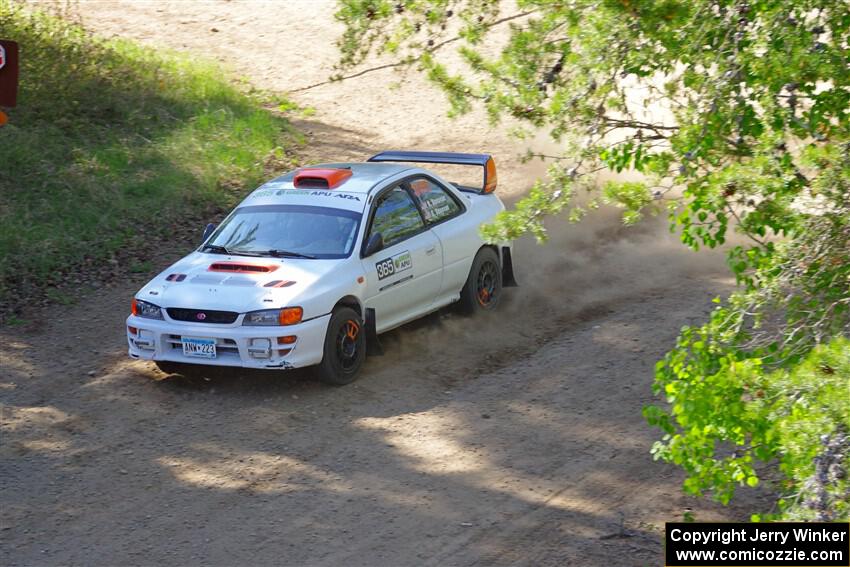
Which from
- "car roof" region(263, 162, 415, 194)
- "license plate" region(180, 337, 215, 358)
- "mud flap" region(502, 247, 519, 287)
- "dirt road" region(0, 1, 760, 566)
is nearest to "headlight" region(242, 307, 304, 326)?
Answer: "license plate" region(180, 337, 215, 358)

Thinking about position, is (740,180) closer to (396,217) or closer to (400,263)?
(400,263)

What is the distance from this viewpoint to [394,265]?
10.3 metres

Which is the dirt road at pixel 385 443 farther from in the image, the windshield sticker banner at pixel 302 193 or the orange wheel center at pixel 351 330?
the windshield sticker banner at pixel 302 193

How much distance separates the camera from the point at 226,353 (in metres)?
9.29

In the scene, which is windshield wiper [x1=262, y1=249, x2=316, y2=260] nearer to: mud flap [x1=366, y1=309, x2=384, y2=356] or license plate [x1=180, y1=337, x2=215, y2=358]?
mud flap [x1=366, y1=309, x2=384, y2=356]

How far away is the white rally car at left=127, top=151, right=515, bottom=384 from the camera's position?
927cm

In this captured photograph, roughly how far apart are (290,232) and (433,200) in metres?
1.63

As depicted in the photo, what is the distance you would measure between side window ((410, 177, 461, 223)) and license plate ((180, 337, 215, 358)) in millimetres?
2673

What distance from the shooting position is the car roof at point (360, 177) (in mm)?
10531

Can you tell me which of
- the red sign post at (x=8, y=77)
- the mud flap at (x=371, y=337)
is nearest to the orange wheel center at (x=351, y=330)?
the mud flap at (x=371, y=337)

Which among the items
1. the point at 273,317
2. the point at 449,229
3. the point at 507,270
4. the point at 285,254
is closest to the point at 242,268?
the point at 285,254

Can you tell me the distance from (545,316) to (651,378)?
75.4 inches

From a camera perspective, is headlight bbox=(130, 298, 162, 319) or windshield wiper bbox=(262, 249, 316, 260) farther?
windshield wiper bbox=(262, 249, 316, 260)

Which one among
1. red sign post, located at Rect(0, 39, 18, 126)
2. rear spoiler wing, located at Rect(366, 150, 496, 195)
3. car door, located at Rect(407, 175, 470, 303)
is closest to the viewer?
red sign post, located at Rect(0, 39, 18, 126)
